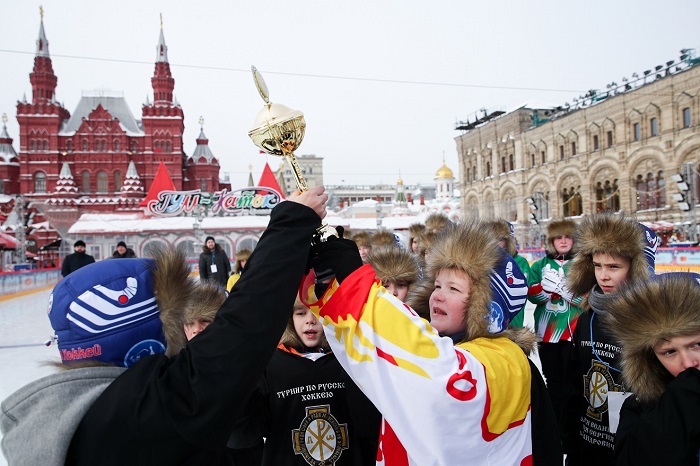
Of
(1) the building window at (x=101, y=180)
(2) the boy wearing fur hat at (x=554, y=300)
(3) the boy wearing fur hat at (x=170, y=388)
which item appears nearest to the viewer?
(3) the boy wearing fur hat at (x=170, y=388)

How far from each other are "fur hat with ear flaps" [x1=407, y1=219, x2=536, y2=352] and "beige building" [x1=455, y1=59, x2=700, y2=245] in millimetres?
17946

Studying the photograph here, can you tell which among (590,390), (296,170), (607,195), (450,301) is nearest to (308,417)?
(450,301)

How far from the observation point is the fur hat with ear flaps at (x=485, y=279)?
1.38m

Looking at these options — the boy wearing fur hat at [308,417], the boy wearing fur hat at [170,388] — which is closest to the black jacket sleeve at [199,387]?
the boy wearing fur hat at [170,388]

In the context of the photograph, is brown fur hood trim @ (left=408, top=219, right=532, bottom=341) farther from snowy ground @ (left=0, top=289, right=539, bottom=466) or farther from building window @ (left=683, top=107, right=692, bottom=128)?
building window @ (left=683, top=107, right=692, bottom=128)

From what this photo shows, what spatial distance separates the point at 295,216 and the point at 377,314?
269 millimetres

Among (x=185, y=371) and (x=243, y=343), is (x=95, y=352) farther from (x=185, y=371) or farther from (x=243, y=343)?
(x=243, y=343)

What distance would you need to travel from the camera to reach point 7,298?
13.1 metres

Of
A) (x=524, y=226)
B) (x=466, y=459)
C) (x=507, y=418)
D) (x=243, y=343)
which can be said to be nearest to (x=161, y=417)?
(x=243, y=343)

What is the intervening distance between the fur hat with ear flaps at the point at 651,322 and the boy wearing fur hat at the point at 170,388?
3.61 feet

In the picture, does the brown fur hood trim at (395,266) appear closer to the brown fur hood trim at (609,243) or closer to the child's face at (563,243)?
the brown fur hood trim at (609,243)

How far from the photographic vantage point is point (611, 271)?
236 cm

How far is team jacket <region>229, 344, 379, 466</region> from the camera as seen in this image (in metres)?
1.82

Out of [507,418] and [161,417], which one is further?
[507,418]
